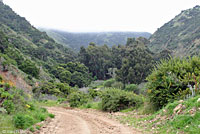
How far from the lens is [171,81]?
12.0 metres

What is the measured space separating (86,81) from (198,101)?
51412 millimetres

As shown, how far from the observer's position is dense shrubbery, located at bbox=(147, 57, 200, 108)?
11648mm

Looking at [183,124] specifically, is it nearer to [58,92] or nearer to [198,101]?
[198,101]

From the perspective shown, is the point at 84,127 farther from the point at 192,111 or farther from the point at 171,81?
the point at 171,81

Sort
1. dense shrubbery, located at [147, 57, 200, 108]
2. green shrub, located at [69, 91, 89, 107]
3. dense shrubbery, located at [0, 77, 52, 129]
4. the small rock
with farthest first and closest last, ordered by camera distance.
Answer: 1. green shrub, located at [69, 91, 89, 107]
2. dense shrubbery, located at [147, 57, 200, 108]
3. dense shrubbery, located at [0, 77, 52, 129]
4. the small rock

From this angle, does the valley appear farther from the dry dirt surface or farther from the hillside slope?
the hillside slope

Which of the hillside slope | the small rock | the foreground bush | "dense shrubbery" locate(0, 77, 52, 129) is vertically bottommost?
the foreground bush

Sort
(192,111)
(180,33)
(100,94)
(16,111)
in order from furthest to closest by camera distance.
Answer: (180,33)
(100,94)
(16,111)
(192,111)

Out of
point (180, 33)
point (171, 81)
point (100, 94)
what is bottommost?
point (100, 94)

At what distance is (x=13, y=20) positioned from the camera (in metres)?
90.8

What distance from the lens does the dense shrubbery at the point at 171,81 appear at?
1165 centimetres

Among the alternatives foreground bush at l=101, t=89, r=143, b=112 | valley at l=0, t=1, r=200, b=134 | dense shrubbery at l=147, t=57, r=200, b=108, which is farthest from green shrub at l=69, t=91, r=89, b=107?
dense shrubbery at l=147, t=57, r=200, b=108

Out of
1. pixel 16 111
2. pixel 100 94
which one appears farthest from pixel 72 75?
pixel 16 111

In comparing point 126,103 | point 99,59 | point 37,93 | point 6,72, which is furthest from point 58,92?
point 99,59
